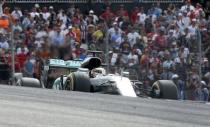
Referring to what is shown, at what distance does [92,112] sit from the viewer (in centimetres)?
988

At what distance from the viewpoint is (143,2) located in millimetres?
26750

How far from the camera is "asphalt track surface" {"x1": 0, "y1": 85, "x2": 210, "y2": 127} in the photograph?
879 centimetres

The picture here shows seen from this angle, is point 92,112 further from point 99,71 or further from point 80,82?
point 99,71

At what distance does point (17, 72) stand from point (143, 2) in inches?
375

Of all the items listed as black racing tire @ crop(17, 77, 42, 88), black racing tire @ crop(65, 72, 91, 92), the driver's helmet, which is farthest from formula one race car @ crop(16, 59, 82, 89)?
black racing tire @ crop(65, 72, 91, 92)

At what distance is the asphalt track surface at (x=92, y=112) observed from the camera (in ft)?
28.8

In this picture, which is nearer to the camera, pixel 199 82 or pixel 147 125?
pixel 147 125

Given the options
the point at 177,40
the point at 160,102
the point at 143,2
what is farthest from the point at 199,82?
the point at 143,2

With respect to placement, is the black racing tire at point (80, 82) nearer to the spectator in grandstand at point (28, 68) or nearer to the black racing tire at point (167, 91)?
the black racing tire at point (167, 91)

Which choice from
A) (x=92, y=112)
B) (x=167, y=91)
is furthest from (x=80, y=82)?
(x=92, y=112)

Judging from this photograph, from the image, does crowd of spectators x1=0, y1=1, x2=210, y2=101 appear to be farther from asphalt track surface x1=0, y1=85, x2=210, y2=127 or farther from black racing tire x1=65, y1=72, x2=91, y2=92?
asphalt track surface x1=0, y1=85, x2=210, y2=127

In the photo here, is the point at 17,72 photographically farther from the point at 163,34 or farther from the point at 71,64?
the point at 163,34

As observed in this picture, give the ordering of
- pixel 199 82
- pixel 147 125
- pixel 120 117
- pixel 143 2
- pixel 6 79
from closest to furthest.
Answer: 1. pixel 147 125
2. pixel 120 117
3. pixel 199 82
4. pixel 6 79
5. pixel 143 2

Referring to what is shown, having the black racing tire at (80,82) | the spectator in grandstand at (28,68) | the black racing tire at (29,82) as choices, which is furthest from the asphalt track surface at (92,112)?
the spectator in grandstand at (28,68)
